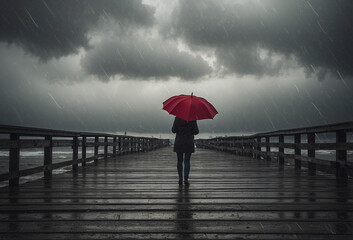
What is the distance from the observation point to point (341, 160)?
6.64m

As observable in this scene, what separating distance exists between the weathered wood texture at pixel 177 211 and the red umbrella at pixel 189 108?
4.32 ft

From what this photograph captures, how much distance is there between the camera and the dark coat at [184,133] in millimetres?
A: 6152

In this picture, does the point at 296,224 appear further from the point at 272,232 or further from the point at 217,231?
the point at 217,231

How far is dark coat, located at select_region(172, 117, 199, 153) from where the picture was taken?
6.15m

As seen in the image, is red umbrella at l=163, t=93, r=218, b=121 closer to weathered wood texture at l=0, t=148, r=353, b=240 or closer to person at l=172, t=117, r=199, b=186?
person at l=172, t=117, r=199, b=186

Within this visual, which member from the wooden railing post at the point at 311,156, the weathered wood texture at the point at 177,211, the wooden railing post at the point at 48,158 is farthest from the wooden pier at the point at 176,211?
the wooden railing post at the point at 311,156

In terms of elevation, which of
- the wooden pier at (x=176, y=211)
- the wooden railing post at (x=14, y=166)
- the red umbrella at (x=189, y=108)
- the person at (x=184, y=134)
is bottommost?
the wooden pier at (x=176, y=211)

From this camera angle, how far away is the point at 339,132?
21.6 ft

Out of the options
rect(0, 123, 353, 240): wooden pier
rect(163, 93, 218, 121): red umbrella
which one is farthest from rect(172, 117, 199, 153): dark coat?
rect(0, 123, 353, 240): wooden pier

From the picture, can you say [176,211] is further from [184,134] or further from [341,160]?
[341,160]

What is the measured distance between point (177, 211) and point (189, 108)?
238cm

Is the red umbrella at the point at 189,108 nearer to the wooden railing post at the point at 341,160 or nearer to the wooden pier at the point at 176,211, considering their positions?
the wooden pier at the point at 176,211

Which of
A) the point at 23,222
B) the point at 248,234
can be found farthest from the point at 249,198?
the point at 23,222

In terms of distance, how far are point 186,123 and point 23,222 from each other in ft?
11.4
